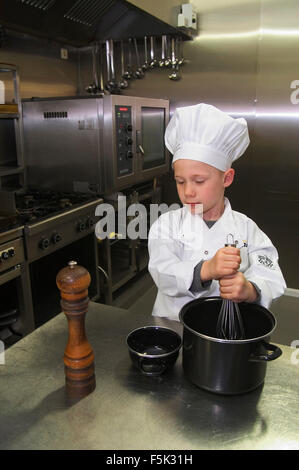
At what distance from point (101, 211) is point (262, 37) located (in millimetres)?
1707

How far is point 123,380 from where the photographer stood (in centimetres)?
74

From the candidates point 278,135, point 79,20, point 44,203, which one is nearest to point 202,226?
point 44,203

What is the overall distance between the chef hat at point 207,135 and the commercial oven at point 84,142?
4.03ft

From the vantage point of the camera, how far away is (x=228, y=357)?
0.63 metres

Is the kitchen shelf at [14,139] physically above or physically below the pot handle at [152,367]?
above

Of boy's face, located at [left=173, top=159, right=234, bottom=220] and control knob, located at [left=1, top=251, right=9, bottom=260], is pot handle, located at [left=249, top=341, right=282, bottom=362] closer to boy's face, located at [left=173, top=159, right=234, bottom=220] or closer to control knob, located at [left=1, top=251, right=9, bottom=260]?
boy's face, located at [left=173, top=159, right=234, bottom=220]

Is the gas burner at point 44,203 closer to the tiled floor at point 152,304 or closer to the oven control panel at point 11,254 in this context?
the oven control panel at point 11,254

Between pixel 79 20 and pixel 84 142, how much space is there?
109 cm

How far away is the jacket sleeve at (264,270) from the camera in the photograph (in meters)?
0.87

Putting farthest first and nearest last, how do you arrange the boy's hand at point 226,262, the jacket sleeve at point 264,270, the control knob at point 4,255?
the control knob at point 4,255, the jacket sleeve at point 264,270, the boy's hand at point 226,262

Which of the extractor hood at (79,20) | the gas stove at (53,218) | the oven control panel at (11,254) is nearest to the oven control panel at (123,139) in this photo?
the gas stove at (53,218)

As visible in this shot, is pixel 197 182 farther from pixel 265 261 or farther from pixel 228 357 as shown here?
pixel 228 357

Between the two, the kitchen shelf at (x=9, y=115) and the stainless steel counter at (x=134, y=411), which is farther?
the kitchen shelf at (x=9, y=115)

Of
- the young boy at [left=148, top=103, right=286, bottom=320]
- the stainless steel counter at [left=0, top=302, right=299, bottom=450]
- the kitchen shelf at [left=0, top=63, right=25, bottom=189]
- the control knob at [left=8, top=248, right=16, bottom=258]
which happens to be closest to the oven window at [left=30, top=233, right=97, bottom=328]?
the control knob at [left=8, top=248, right=16, bottom=258]
